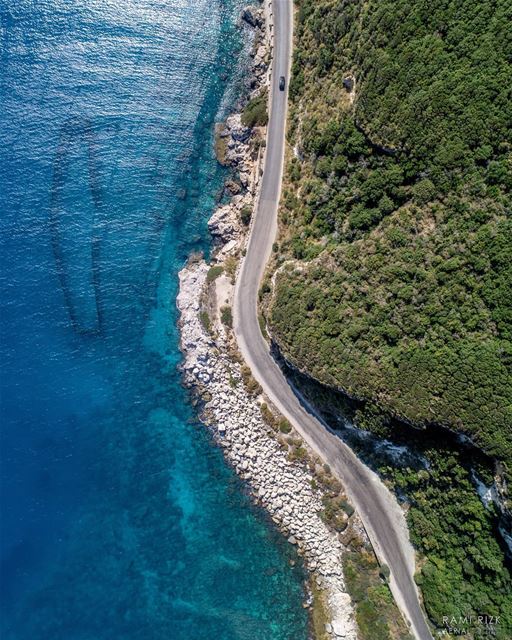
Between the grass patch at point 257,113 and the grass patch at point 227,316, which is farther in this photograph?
the grass patch at point 227,316

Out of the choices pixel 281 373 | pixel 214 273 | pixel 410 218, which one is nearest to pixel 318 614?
pixel 281 373

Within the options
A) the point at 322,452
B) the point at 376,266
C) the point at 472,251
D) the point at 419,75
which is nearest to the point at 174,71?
the point at 419,75

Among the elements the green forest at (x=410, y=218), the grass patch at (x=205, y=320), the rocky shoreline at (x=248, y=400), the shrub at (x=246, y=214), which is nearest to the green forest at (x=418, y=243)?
the green forest at (x=410, y=218)

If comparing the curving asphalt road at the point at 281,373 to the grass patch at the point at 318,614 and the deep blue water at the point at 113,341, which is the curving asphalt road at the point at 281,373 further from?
the grass patch at the point at 318,614

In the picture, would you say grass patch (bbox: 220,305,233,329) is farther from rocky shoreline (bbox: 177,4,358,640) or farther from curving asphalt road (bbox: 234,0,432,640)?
curving asphalt road (bbox: 234,0,432,640)

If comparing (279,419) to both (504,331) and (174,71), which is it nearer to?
(504,331)

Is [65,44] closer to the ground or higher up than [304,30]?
closer to the ground

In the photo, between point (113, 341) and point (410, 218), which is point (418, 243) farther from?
point (113, 341)
